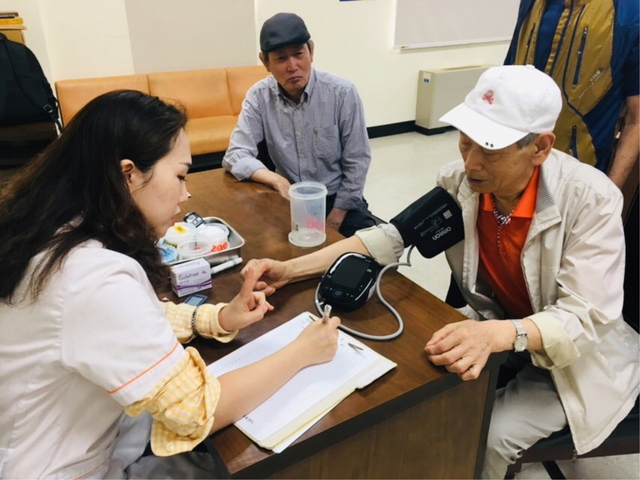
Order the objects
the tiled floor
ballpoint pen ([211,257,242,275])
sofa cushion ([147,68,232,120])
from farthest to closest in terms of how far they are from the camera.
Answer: sofa cushion ([147,68,232,120]) → the tiled floor → ballpoint pen ([211,257,242,275])

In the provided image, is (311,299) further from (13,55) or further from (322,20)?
(322,20)

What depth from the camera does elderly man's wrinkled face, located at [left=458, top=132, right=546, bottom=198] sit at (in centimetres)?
115

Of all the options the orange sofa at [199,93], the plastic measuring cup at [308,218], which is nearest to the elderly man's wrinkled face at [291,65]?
the plastic measuring cup at [308,218]

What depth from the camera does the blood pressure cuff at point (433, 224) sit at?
137 cm

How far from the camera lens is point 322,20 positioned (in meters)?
4.62

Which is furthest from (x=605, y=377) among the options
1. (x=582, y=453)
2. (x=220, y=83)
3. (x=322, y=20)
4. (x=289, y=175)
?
(x=322, y=20)

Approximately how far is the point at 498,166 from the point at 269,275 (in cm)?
60

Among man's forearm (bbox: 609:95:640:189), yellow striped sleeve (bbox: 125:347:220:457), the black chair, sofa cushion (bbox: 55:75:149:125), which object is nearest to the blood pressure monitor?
yellow striped sleeve (bbox: 125:347:220:457)

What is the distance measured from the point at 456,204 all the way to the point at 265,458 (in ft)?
2.79

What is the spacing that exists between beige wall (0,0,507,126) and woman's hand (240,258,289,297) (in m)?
3.39

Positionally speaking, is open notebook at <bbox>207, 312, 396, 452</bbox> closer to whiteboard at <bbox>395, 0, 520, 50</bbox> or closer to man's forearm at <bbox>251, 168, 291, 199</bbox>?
man's forearm at <bbox>251, 168, 291, 199</bbox>

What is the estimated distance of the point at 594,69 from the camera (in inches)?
67.6

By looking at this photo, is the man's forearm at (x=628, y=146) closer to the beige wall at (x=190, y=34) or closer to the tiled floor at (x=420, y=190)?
the tiled floor at (x=420, y=190)

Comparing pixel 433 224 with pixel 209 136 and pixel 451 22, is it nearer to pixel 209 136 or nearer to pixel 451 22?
pixel 209 136
